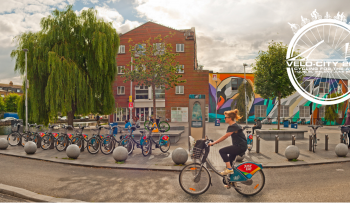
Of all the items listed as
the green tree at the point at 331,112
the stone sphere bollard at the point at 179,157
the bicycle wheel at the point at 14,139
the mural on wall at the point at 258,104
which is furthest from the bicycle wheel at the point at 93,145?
the green tree at the point at 331,112

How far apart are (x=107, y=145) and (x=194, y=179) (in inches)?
249

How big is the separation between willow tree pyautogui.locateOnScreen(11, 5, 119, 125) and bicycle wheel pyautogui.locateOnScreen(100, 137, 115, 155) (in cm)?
871

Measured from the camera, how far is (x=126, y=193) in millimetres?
5523

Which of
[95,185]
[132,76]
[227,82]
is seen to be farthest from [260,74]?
[227,82]

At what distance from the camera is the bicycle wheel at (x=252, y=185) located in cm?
518

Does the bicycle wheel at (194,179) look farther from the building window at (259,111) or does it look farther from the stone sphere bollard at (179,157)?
the building window at (259,111)

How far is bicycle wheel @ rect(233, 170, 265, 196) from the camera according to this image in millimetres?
5184

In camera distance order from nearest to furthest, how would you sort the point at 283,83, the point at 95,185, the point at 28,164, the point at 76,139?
the point at 95,185 → the point at 28,164 → the point at 76,139 → the point at 283,83

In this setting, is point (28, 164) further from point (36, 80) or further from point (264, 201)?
point (36, 80)

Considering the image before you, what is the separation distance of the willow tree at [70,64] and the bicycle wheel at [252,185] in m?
15.6

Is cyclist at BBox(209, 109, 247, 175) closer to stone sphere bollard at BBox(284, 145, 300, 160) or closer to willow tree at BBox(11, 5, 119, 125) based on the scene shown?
stone sphere bollard at BBox(284, 145, 300, 160)

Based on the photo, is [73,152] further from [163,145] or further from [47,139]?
[47,139]

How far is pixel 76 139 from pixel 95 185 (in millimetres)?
5748

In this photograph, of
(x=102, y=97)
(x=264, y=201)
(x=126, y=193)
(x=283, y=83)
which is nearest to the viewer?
(x=264, y=201)
